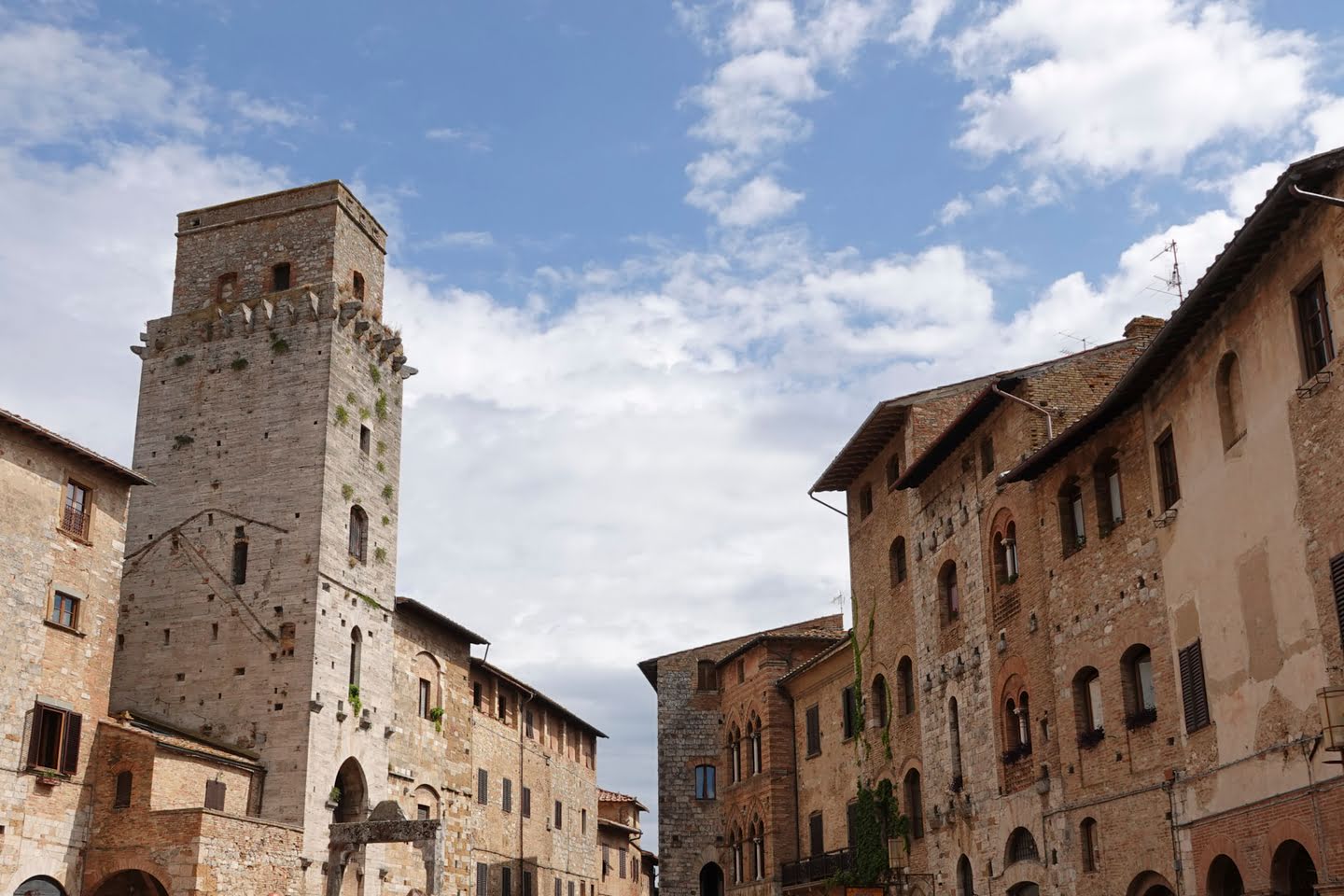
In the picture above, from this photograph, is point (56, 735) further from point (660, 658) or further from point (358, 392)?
point (660, 658)

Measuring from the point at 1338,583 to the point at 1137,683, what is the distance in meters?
6.60

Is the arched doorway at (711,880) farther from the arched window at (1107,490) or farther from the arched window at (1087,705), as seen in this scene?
the arched window at (1107,490)

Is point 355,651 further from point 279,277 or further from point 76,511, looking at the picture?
point 279,277

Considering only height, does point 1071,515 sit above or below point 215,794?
above

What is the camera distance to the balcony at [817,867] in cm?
3556

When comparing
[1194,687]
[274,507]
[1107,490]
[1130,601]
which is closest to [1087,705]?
[1130,601]

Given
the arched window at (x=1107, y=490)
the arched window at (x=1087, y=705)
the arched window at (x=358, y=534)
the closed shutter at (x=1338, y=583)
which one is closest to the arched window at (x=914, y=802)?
the arched window at (x=1087, y=705)

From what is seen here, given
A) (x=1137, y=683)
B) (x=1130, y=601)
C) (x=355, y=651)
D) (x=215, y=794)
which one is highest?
(x=355, y=651)

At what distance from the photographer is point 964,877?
29.0 m

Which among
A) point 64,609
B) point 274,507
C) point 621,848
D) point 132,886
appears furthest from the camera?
point 621,848

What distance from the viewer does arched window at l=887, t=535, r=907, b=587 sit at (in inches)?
1342

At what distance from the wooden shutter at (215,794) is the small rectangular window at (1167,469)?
20502 millimetres

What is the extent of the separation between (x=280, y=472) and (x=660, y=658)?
19.5 m

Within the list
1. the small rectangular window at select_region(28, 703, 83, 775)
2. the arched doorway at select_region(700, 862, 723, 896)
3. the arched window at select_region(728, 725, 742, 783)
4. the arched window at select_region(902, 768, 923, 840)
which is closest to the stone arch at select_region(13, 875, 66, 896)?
the small rectangular window at select_region(28, 703, 83, 775)
